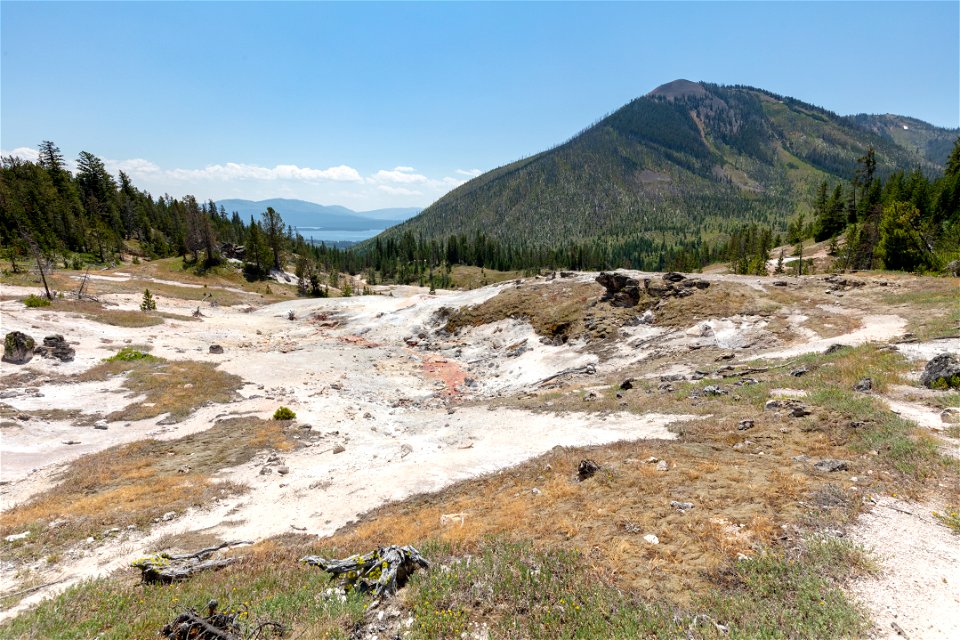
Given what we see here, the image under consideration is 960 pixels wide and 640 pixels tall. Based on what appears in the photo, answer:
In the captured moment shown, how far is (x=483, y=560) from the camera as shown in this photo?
830cm

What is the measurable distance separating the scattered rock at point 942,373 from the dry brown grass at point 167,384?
128 ft

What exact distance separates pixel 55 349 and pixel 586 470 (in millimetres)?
43657

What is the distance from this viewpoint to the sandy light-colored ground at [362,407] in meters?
13.7

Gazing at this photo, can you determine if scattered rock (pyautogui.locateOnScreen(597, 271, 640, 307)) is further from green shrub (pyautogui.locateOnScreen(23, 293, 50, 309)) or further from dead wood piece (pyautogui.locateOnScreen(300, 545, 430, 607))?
green shrub (pyautogui.locateOnScreen(23, 293, 50, 309))

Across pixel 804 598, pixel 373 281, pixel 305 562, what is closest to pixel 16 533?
pixel 305 562

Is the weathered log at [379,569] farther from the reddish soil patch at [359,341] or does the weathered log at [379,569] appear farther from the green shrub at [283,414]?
the reddish soil patch at [359,341]

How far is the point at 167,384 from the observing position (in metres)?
30.5

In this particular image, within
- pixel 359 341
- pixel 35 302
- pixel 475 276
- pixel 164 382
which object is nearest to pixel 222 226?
pixel 475 276

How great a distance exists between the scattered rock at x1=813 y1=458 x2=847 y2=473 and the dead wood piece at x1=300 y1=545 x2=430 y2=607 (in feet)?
36.1

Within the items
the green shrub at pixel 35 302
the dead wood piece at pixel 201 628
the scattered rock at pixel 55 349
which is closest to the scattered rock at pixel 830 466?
the dead wood piece at pixel 201 628

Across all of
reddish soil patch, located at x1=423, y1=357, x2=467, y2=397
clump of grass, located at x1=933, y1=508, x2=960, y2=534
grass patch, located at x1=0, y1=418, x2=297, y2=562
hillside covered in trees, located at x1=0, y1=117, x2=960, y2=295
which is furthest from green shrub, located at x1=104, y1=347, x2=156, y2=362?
clump of grass, located at x1=933, y1=508, x2=960, y2=534

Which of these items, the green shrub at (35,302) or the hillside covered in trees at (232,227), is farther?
the hillside covered in trees at (232,227)

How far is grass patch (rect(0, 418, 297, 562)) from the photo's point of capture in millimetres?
13102

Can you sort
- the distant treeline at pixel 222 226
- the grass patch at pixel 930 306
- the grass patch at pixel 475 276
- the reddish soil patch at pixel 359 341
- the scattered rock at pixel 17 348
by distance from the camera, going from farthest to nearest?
the grass patch at pixel 475 276 → the distant treeline at pixel 222 226 → the reddish soil patch at pixel 359 341 → the scattered rock at pixel 17 348 → the grass patch at pixel 930 306
